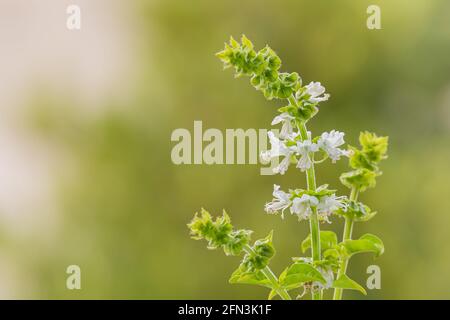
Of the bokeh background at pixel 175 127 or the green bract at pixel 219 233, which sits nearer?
the green bract at pixel 219 233

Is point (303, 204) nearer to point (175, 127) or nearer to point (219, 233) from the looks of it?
point (219, 233)

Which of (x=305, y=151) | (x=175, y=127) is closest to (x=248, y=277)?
(x=305, y=151)

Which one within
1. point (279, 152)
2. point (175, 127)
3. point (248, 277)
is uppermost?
point (175, 127)

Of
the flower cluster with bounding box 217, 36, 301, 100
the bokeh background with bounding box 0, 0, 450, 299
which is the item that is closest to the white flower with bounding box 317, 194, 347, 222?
the flower cluster with bounding box 217, 36, 301, 100

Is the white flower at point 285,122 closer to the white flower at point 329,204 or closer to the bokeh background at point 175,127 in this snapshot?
the white flower at point 329,204

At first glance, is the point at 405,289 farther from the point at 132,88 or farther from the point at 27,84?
the point at 27,84

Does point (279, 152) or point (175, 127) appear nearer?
point (279, 152)

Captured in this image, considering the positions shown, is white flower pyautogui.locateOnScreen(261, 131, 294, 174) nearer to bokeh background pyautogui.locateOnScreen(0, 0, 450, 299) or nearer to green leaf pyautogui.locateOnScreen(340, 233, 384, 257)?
green leaf pyautogui.locateOnScreen(340, 233, 384, 257)

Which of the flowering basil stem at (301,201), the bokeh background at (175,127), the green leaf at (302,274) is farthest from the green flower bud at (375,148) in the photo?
the bokeh background at (175,127)
